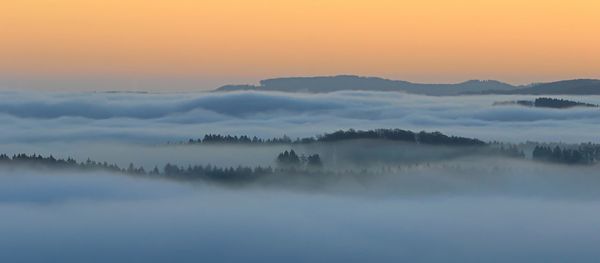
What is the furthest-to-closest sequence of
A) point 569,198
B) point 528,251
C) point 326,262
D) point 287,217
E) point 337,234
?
1. point 569,198
2. point 287,217
3. point 337,234
4. point 528,251
5. point 326,262

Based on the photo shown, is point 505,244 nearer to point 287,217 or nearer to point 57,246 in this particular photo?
point 287,217

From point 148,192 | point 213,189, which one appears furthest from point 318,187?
point 148,192

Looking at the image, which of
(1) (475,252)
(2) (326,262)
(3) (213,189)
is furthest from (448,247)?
(3) (213,189)

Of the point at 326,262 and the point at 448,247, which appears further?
the point at 448,247

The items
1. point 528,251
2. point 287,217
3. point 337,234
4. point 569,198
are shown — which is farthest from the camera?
point 569,198

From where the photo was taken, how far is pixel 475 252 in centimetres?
13738

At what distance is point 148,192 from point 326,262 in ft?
212

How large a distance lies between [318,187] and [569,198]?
5099cm

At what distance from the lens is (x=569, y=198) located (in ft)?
640

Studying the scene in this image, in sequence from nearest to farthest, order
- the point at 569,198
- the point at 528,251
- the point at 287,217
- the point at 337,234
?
the point at 528,251 → the point at 337,234 → the point at 287,217 → the point at 569,198

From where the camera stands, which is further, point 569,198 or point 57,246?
point 569,198

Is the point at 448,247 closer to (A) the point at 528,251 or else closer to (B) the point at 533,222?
(A) the point at 528,251

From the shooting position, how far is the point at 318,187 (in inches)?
7776

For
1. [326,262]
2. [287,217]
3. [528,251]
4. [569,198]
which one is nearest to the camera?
[326,262]
